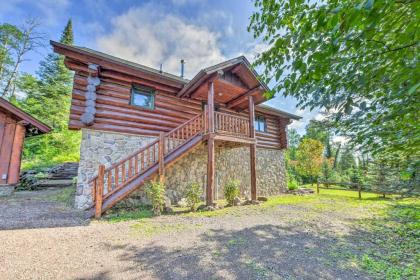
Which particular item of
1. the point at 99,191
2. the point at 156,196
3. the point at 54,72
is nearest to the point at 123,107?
the point at 99,191

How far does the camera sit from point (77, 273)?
101 inches

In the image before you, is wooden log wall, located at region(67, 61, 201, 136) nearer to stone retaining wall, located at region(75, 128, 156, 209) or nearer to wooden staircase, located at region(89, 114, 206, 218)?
stone retaining wall, located at region(75, 128, 156, 209)

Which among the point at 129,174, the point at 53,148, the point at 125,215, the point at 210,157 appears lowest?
the point at 125,215

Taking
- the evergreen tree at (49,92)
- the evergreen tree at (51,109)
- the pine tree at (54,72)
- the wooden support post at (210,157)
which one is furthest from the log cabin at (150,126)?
the pine tree at (54,72)

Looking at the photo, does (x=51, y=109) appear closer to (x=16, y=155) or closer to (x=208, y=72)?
(x=16, y=155)

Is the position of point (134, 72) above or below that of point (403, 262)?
above

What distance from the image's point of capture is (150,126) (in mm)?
7582

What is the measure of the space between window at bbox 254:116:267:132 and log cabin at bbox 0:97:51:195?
1144 cm

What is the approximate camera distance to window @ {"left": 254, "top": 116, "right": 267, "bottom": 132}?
38.3ft

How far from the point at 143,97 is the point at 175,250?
6.09 m

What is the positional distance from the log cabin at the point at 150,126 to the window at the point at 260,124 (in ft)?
6.55

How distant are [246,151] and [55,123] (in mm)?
17749

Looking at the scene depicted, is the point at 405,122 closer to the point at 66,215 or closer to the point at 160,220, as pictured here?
the point at 160,220

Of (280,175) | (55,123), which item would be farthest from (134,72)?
(55,123)
